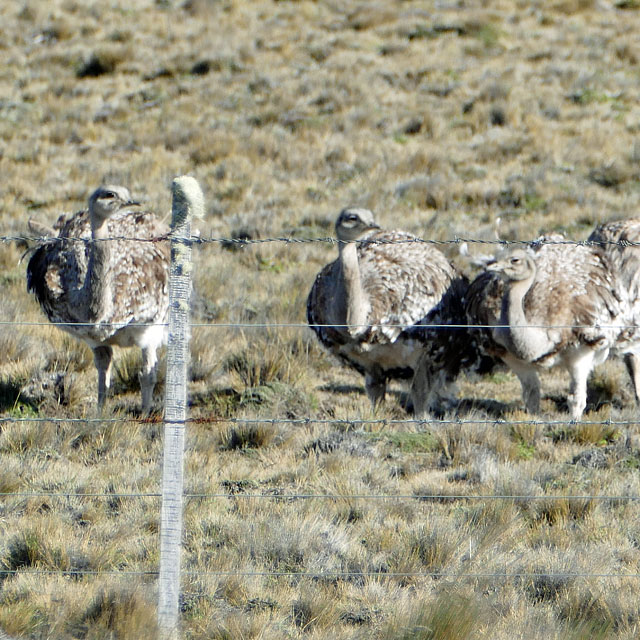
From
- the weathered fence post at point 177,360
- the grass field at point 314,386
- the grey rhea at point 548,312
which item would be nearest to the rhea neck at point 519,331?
the grey rhea at point 548,312

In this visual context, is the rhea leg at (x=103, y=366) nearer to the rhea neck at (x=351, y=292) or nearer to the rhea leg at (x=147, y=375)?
the rhea leg at (x=147, y=375)

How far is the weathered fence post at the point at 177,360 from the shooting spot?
137 inches

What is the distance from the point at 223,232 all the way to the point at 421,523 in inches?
303

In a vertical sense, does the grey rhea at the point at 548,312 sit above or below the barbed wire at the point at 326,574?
above

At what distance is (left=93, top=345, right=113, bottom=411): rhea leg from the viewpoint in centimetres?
730

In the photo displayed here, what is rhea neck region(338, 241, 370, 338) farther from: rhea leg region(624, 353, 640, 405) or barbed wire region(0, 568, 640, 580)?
barbed wire region(0, 568, 640, 580)

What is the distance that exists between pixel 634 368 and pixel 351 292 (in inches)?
92.8

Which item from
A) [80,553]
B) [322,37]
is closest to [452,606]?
[80,553]

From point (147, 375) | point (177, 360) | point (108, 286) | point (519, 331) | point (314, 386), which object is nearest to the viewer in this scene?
point (177, 360)

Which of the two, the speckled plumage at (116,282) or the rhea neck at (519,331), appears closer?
the rhea neck at (519,331)

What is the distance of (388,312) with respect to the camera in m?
7.12

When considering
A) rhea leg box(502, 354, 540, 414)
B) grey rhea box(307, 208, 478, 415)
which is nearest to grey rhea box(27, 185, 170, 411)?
grey rhea box(307, 208, 478, 415)

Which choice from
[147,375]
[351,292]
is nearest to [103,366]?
[147,375]

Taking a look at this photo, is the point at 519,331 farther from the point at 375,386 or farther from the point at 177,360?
the point at 177,360
